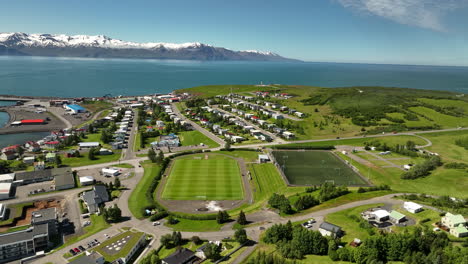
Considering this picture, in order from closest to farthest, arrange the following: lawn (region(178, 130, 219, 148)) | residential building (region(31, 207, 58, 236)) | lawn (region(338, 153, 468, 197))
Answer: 1. residential building (region(31, 207, 58, 236))
2. lawn (region(338, 153, 468, 197))
3. lawn (region(178, 130, 219, 148))

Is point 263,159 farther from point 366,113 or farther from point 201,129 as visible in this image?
point 366,113

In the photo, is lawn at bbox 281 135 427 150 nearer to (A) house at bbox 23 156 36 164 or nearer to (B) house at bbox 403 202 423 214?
(B) house at bbox 403 202 423 214

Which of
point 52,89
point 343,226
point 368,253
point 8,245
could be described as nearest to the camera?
point 368,253

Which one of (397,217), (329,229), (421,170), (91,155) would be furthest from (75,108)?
(421,170)

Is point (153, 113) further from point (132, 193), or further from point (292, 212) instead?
point (292, 212)

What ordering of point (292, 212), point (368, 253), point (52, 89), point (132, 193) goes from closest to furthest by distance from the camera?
point (368, 253), point (292, 212), point (132, 193), point (52, 89)

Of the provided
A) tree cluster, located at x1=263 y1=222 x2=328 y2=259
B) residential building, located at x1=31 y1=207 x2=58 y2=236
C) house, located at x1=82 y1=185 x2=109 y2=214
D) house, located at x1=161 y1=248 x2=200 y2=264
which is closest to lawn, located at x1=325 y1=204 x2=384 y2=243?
tree cluster, located at x1=263 y1=222 x2=328 y2=259

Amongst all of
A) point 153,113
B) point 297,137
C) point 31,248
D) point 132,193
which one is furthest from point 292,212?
point 153,113
